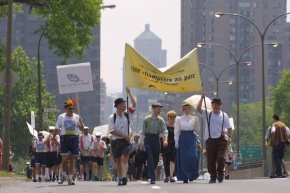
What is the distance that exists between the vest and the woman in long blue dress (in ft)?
21.2

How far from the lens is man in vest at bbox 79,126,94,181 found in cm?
3780

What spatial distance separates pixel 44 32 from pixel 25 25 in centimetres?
14195

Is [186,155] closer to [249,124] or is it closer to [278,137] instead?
[278,137]

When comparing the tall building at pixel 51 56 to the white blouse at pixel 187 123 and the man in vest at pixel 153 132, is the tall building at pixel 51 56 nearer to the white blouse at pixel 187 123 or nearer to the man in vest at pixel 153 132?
the white blouse at pixel 187 123

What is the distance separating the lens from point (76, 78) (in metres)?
37.8

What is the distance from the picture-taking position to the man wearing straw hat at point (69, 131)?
27.1m

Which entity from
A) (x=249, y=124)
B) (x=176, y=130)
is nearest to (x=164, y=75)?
(x=176, y=130)

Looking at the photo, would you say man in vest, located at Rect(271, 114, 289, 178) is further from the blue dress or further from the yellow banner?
the blue dress

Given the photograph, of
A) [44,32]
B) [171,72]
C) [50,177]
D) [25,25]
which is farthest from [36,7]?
[25,25]

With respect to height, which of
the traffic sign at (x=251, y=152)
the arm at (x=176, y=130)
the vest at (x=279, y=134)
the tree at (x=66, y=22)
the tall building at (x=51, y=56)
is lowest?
the arm at (x=176, y=130)

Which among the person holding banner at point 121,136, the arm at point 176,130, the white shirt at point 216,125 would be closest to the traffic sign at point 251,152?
the arm at point 176,130

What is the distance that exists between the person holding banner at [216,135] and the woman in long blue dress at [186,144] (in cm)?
26

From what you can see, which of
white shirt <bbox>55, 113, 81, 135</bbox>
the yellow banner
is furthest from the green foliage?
white shirt <bbox>55, 113, 81, 135</bbox>

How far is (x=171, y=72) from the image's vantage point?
2902 cm
